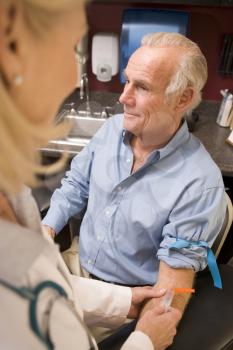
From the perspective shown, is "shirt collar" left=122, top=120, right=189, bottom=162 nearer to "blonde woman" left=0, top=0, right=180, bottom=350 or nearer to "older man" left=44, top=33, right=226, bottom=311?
"older man" left=44, top=33, right=226, bottom=311

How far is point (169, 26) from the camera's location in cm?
179

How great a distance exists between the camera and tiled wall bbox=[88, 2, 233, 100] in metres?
1.90

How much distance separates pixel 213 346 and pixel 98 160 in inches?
31.0

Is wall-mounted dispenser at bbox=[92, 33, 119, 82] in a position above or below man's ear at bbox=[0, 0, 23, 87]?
below

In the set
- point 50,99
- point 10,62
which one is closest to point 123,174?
point 50,99

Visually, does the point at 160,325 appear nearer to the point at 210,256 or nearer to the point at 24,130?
the point at 210,256

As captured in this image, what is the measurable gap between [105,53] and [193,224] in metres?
1.25

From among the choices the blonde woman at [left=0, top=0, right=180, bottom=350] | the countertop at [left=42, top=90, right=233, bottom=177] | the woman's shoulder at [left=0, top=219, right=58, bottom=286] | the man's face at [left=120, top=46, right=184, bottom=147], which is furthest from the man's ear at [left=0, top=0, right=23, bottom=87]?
the countertop at [left=42, top=90, right=233, bottom=177]

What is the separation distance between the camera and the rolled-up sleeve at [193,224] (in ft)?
3.74

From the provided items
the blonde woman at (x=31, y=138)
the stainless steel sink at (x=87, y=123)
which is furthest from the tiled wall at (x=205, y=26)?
the blonde woman at (x=31, y=138)

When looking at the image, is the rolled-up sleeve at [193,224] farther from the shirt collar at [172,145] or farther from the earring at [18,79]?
the earring at [18,79]

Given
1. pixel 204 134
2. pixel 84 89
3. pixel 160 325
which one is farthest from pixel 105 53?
pixel 160 325

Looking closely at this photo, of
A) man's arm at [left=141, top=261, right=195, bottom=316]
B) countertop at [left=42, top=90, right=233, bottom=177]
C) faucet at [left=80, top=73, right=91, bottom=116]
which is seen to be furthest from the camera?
faucet at [left=80, top=73, right=91, bottom=116]

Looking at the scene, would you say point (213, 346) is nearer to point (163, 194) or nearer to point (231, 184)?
point (163, 194)
